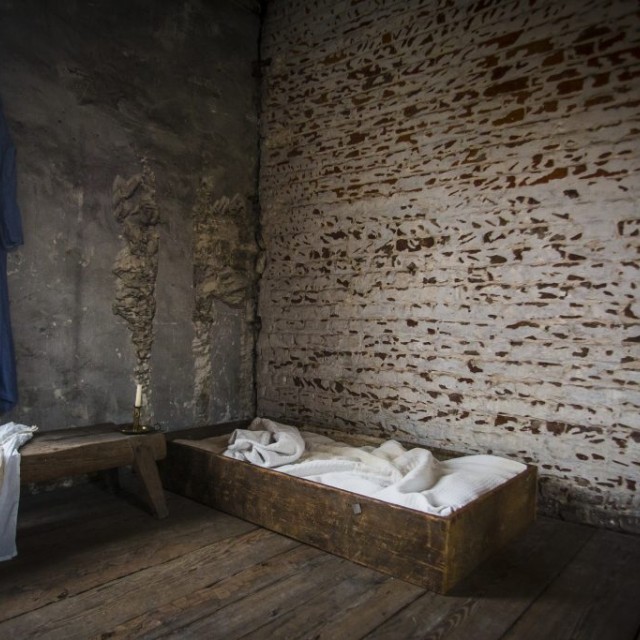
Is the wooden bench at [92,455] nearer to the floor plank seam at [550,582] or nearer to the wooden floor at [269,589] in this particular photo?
the wooden floor at [269,589]

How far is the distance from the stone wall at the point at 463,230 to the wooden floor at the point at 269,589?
653mm

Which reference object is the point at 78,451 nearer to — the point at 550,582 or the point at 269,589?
the point at 269,589

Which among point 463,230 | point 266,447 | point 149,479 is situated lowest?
point 149,479

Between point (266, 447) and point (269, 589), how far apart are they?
2.87 feet

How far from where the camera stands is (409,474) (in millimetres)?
2264

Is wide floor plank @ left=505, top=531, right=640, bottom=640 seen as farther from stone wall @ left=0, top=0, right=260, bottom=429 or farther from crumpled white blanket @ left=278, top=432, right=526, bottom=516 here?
stone wall @ left=0, top=0, right=260, bottom=429

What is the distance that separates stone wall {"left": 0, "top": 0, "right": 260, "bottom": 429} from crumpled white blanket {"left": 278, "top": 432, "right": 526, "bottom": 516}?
1.31 metres

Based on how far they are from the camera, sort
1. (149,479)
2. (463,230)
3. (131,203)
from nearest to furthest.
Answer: (149,479)
(463,230)
(131,203)

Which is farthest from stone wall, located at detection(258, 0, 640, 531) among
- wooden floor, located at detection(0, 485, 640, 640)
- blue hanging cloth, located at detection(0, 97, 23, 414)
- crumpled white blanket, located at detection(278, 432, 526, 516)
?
blue hanging cloth, located at detection(0, 97, 23, 414)

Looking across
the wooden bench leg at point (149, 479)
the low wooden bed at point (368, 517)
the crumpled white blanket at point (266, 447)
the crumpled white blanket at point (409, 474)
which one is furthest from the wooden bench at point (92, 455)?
the crumpled white blanket at point (409, 474)

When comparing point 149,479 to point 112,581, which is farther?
point 149,479

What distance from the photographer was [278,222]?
4016mm

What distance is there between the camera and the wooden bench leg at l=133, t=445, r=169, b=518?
2564mm

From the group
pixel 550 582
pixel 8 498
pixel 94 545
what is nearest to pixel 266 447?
pixel 94 545
